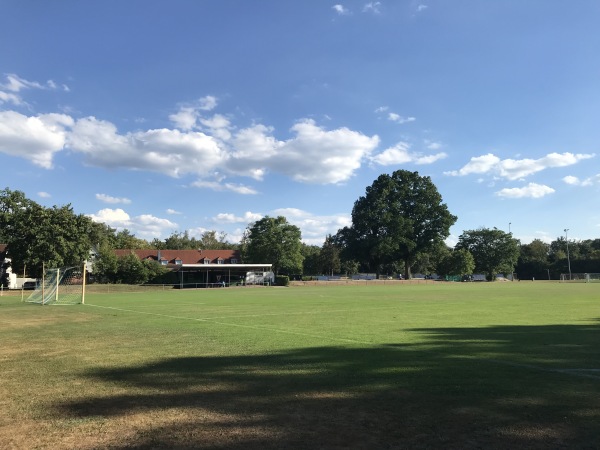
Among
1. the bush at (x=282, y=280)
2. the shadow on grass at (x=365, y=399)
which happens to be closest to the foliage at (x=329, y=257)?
the bush at (x=282, y=280)

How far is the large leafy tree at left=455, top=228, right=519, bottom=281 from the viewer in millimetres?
123188

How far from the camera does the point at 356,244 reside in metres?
95.6

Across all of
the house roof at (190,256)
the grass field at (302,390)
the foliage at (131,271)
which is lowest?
the grass field at (302,390)

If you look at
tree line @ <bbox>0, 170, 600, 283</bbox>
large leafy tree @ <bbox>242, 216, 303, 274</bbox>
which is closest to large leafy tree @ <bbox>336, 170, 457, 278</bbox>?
tree line @ <bbox>0, 170, 600, 283</bbox>

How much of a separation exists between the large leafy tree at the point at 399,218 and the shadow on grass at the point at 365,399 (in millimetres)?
83092

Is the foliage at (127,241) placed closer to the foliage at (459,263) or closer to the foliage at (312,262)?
the foliage at (312,262)

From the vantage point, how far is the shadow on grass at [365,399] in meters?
5.00

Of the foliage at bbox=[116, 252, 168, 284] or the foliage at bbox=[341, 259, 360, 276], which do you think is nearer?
the foliage at bbox=[116, 252, 168, 284]

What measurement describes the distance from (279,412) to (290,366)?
2975 mm

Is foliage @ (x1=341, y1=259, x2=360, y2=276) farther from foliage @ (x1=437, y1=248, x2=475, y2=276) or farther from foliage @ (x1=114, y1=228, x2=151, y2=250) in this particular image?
foliage @ (x1=114, y1=228, x2=151, y2=250)

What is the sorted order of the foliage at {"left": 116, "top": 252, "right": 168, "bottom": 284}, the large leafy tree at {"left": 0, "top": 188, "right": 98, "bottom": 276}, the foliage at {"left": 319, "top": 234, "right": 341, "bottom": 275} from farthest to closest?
the foliage at {"left": 319, "top": 234, "right": 341, "bottom": 275}, the foliage at {"left": 116, "top": 252, "right": 168, "bottom": 284}, the large leafy tree at {"left": 0, "top": 188, "right": 98, "bottom": 276}

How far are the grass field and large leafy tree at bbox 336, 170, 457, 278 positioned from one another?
79.7 metres

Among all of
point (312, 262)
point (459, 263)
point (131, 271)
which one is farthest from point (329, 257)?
point (131, 271)

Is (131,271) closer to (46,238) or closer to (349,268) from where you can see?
(46,238)
